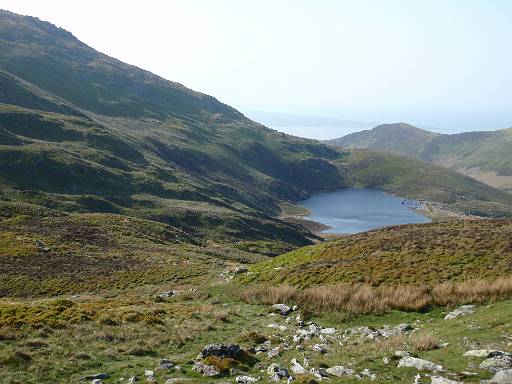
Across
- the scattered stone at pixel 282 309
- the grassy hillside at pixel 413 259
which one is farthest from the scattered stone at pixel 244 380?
the grassy hillside at pixel 413 259

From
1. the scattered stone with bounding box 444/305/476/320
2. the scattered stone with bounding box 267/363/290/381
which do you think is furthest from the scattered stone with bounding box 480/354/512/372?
the scattered stone with bounding box 444/305/476/320

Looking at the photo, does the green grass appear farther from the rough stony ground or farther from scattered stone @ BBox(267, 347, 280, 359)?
scattered stone @ BBox(267, 347, 280, 359)

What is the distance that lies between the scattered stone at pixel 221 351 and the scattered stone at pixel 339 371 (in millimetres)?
3872

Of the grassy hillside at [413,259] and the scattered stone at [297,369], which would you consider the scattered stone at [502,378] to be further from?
the grassy hillside at [413,259]

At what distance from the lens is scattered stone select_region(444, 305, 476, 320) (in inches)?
880

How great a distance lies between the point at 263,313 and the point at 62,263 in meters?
37.6

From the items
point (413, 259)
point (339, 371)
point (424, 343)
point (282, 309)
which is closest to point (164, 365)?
point (339, 371)

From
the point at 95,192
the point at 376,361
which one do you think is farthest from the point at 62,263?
the point at 95,192

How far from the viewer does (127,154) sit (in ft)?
636

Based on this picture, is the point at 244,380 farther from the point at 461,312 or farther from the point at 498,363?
the point at 461,312

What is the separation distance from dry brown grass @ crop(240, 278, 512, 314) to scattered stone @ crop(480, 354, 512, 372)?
9.28 meters

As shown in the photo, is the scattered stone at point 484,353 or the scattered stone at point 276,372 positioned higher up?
the scattered stone at point 484,353

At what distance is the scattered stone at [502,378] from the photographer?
44.7 feet

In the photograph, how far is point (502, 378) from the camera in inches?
540
